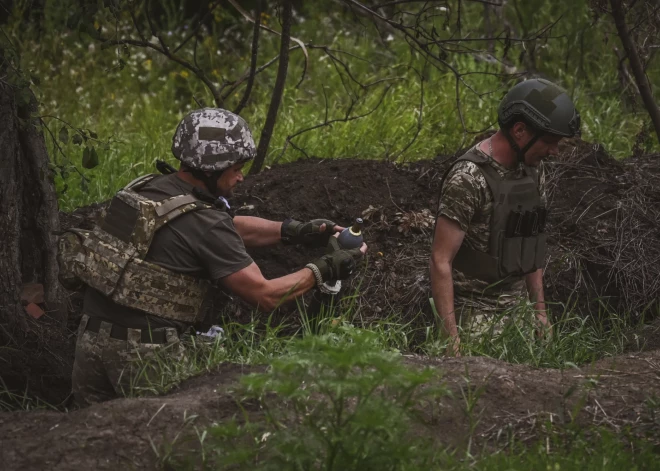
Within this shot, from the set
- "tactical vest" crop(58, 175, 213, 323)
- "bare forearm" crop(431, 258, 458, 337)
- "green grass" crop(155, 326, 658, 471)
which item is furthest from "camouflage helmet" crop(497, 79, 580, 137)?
"green grass" crop(155, 326, 658, 471)

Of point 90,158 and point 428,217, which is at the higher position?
point 90,158

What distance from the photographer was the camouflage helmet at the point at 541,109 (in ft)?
16.7

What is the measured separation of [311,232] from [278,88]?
1.89m

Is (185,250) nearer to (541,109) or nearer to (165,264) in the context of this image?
(165,264)

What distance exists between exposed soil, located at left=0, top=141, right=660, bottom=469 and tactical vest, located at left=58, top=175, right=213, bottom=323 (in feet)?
1.86

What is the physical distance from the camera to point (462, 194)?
16.8ft

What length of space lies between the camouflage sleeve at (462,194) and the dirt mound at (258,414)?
95cm

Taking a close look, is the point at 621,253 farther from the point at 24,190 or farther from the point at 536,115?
the point at 24,190

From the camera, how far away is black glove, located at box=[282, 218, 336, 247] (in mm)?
5289

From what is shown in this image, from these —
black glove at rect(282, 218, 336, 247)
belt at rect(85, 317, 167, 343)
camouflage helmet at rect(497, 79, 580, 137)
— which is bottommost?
belt at rect(85, 317, 167, 343)

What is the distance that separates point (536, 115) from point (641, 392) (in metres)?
1.47

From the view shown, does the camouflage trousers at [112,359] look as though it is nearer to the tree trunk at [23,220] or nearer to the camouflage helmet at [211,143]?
the camouflage helmet at [211,143]

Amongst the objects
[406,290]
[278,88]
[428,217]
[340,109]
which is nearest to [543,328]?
[406,290]

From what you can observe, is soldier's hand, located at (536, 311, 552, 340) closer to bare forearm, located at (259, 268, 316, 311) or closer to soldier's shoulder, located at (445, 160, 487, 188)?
soldier's shoulder, located at (445, 160, 487, 188)
